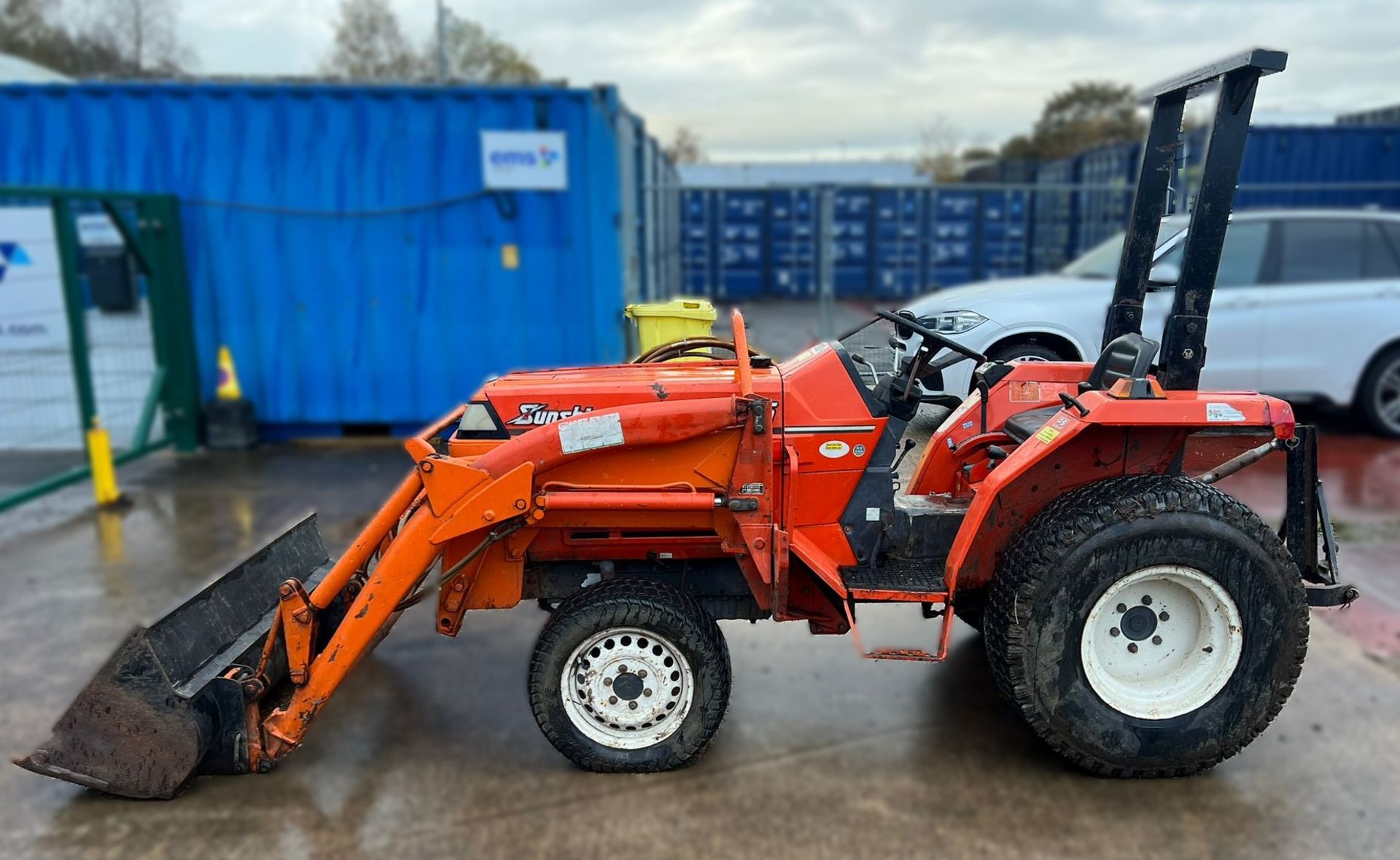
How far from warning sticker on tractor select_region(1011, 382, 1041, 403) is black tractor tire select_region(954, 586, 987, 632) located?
722 millimetres

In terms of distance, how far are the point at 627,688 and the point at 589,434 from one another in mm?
862

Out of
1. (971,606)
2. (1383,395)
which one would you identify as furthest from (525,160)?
(1383,395)

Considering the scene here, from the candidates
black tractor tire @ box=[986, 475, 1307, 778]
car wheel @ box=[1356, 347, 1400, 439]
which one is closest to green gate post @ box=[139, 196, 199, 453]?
black tractor tire @ box=[986, 475, 1307, 778]

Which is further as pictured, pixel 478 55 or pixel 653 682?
pixel 478 55

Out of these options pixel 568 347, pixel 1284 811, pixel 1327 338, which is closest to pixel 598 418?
pixel 1284 811

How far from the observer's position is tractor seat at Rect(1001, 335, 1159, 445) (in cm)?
290

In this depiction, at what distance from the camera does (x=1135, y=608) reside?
9.79 feet

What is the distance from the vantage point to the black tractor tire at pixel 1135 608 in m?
2.83

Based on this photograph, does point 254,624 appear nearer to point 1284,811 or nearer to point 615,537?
point 615,537

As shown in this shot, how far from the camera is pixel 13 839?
276cm

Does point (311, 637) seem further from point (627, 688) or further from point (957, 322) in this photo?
point (957, 322)

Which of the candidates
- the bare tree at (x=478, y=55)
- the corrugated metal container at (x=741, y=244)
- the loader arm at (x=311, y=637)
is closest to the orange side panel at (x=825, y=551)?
the loader arm at (x=311, y=637)

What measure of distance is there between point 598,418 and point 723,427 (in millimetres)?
392

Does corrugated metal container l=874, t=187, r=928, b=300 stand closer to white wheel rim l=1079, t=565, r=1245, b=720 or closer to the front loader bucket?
white wheel rim l=1079, t=565, r=1245, b=720
